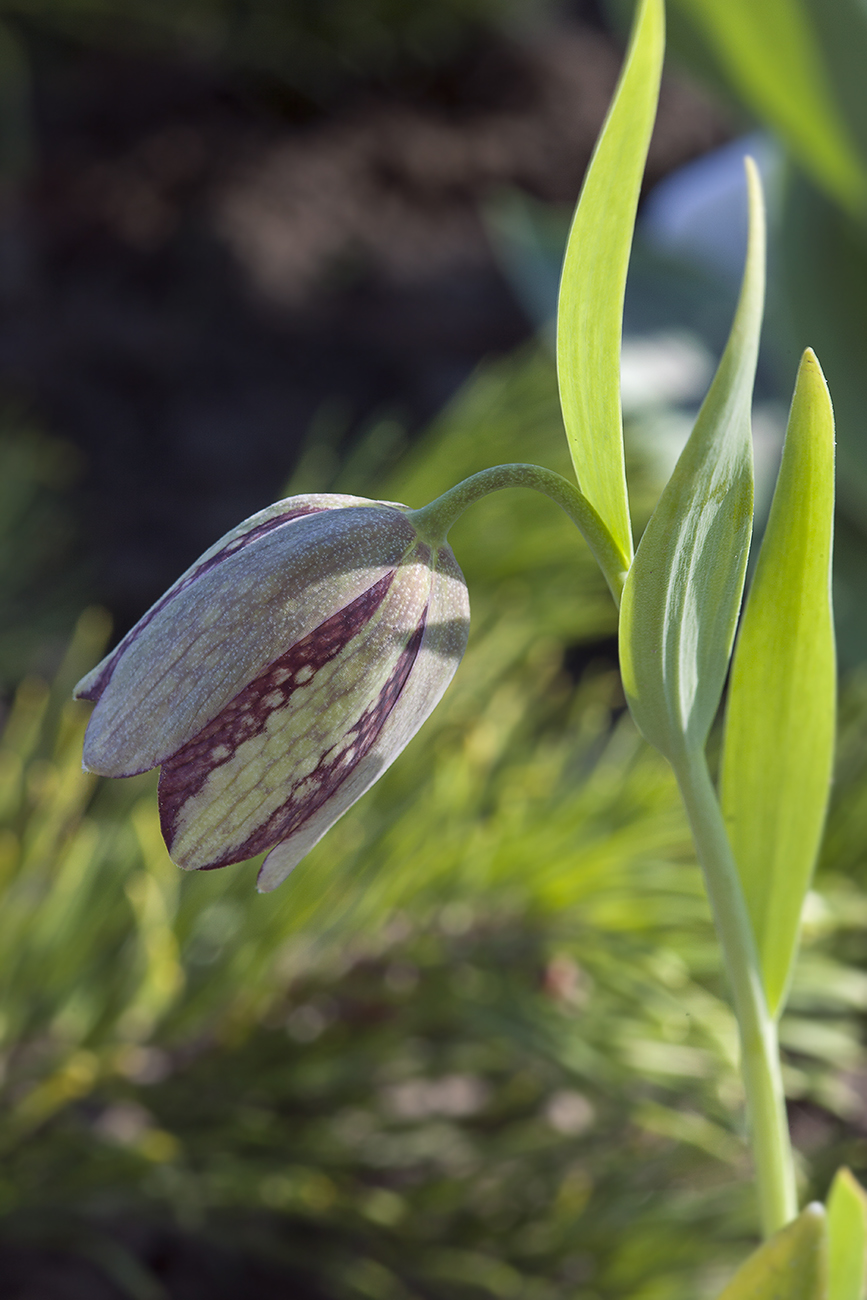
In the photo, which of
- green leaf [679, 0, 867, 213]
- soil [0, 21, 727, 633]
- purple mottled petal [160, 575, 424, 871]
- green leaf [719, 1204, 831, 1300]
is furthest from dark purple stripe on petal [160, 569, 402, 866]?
soil [0, 21, 727, 633]

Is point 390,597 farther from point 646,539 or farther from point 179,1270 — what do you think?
point 179,1270

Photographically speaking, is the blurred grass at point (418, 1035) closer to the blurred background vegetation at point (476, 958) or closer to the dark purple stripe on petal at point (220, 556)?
the blurred background vegetation at point (476, 958)

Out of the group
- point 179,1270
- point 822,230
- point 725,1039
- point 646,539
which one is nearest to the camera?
point 646,539

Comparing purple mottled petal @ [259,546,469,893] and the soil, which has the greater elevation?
purple mottled petal @ [259,546,469,893]

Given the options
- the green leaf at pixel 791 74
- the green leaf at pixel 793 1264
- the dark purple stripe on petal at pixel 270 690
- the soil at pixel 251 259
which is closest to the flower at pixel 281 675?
the dark purple stripe on petal at pixel 270 690

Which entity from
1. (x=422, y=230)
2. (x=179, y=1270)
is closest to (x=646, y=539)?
(x=179, y=1270)

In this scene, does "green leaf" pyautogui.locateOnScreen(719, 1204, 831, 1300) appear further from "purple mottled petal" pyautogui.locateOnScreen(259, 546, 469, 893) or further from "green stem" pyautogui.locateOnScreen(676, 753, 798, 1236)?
"purple mottled petal" pyautogui.locateOnScreen(259, 546, 469, 893)

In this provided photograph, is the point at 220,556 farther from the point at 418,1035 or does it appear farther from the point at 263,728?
the point at 418,1035

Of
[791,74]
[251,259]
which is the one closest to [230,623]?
[791,74]
